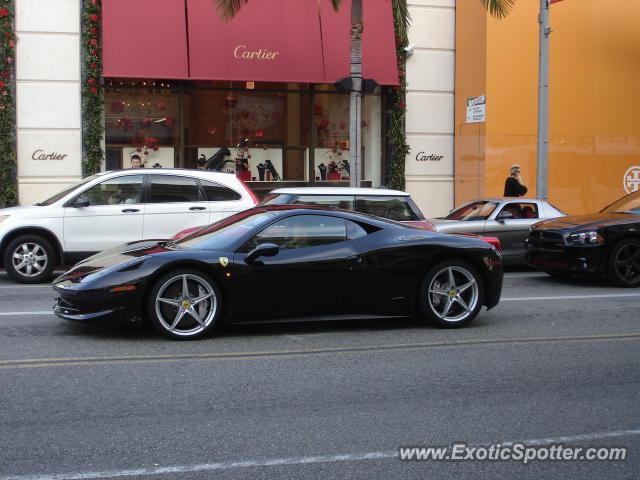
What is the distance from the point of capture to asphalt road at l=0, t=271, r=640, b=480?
4.54m

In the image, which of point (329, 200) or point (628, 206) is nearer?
point (329, 200)

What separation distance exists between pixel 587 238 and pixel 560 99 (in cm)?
1009

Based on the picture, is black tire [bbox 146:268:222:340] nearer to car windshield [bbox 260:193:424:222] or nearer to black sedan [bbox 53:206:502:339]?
black sedan [bbox 53:206:502:339]

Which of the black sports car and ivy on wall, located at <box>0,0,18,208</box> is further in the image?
ivy on wall, located at <box>0,0,18,208</box>

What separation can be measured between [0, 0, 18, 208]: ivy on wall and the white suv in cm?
630

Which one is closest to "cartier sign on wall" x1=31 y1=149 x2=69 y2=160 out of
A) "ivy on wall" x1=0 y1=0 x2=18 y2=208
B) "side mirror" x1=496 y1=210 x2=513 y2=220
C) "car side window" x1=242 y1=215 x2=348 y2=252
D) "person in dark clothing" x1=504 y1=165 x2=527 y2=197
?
"ivy on wall" x1=0 y1=0 x2=18 y2=208

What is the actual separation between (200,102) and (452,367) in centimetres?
1418

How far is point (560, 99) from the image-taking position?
21094 millimetres

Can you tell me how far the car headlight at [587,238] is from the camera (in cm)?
1191

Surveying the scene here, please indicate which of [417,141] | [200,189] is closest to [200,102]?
[417,141]

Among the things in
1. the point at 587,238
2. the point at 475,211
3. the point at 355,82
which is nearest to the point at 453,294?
the point at 587,238

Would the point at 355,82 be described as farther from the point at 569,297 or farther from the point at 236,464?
the point at 236,464

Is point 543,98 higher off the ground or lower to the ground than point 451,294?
higher

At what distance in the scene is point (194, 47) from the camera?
61.4 ft
